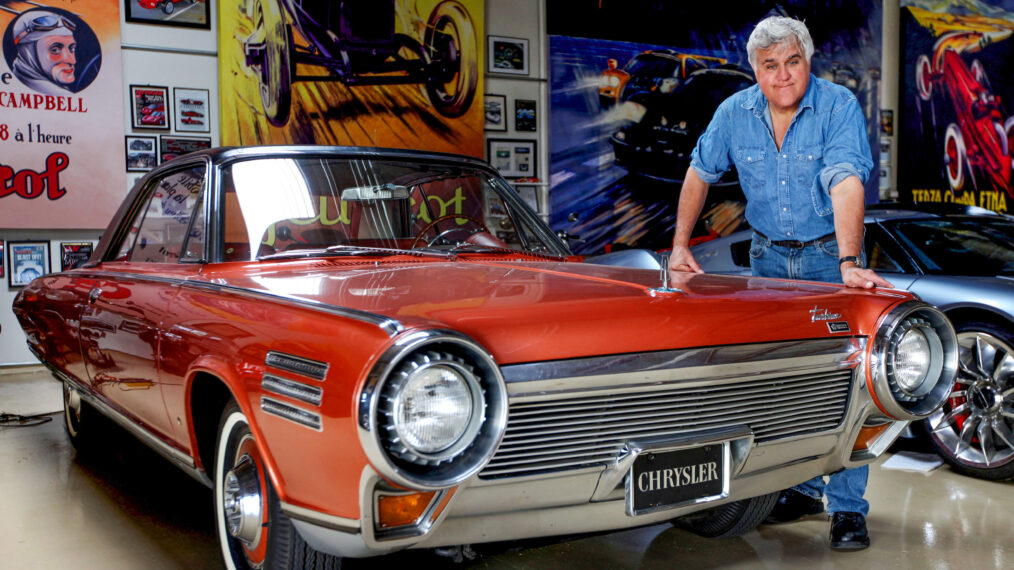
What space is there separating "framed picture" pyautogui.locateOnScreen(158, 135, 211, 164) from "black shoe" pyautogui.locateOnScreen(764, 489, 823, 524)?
17.5ft

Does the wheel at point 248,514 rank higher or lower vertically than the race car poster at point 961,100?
lower

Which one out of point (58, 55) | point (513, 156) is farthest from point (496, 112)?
point (58, 55)

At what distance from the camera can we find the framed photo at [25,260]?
6.34m

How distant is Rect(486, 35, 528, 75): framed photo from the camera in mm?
7816

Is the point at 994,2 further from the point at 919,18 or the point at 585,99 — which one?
the point at 585,99

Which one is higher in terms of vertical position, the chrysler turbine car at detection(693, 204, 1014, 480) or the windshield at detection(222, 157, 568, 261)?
the windshield at detection(222, 157, 568, 261)

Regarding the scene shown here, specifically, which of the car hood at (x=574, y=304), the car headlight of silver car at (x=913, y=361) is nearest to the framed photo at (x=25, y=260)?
the car hood at (x=574, y=304)

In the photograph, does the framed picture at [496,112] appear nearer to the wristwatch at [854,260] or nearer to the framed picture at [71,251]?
the framed picture at [71,251]

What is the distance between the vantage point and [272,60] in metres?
6.80

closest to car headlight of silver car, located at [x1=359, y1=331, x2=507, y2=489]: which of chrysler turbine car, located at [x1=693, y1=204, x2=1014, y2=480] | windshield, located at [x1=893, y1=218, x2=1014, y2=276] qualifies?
chrysler turbine car, located at [x1=693, y1=204, x2=1014, y2=480]

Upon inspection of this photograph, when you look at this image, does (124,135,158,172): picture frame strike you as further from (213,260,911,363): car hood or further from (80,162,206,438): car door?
(213,260,911,363): car hood

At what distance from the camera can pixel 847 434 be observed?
2.08m

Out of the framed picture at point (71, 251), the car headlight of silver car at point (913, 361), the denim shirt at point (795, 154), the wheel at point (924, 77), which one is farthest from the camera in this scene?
the wheel at point (924, 77)

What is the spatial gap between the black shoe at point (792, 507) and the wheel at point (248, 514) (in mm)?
1550
